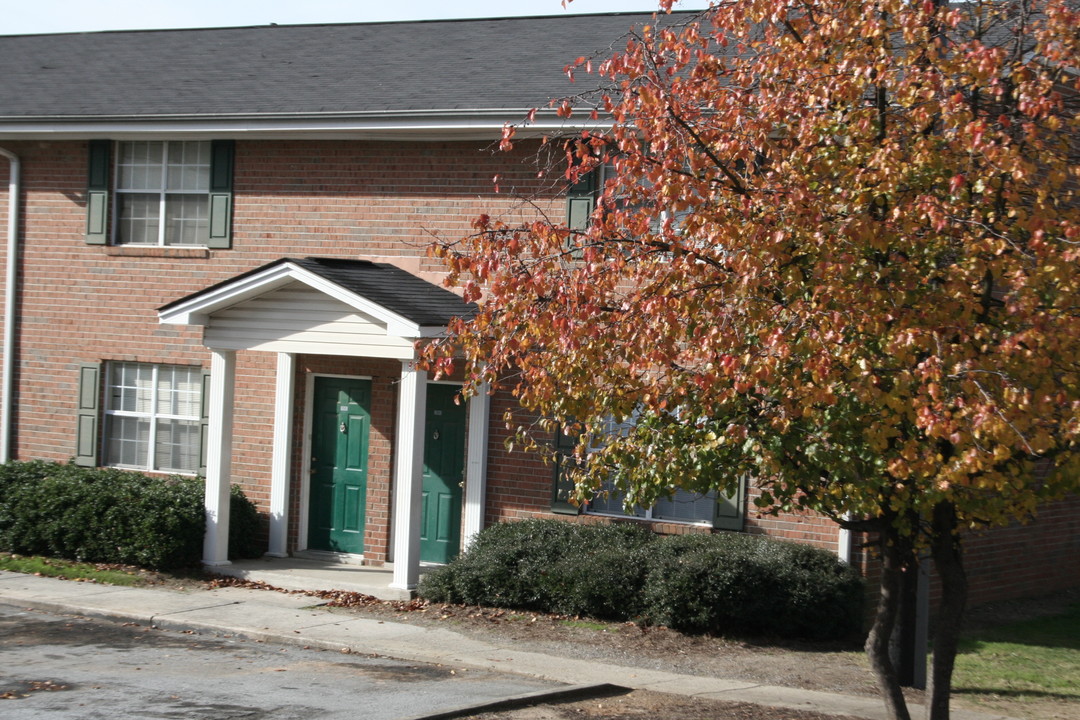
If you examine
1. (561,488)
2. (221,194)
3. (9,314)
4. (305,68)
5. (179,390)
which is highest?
(305,68)

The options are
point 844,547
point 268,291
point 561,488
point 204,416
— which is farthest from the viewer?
point 204,416

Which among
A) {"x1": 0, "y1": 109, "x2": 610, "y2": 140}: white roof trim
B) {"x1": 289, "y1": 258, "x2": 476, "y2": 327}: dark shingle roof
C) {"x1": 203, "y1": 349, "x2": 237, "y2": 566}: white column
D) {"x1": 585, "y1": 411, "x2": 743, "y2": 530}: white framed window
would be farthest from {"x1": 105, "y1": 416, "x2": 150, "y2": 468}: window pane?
{"x1": 585, "y1": 411, "x2": 743, "y2": 530}: white framed window

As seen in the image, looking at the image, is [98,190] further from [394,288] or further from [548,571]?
[548,571]

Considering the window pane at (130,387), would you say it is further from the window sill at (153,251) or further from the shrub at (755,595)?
the shrub at (755,595)

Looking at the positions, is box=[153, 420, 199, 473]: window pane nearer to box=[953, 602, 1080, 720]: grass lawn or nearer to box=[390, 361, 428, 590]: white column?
box=[390, 361, 428, 590]: white column

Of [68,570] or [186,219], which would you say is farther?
[186,219]

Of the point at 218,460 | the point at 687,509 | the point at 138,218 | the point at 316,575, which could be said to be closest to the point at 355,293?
the point at 218,460

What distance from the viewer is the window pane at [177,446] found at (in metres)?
15.9

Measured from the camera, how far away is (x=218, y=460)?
14250 millimetres

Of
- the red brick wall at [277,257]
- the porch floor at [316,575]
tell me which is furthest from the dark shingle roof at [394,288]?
the porch floor at [316,575]

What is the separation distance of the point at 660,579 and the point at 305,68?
9.25m

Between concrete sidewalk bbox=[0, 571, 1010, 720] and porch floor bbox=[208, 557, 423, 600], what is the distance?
36 cm

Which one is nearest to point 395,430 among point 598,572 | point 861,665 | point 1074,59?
point 598,572

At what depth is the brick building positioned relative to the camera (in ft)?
44.7
